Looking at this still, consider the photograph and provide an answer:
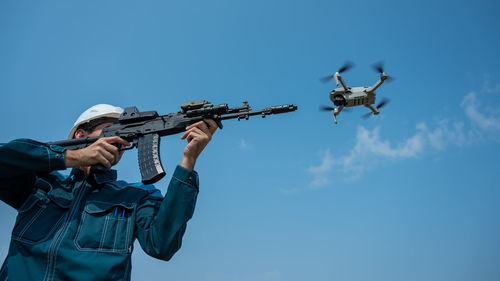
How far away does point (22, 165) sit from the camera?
4543 millimetres

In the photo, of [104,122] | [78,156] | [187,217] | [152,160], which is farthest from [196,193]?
[104,122]

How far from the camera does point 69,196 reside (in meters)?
5.07

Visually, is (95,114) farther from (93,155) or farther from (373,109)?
(373,109)

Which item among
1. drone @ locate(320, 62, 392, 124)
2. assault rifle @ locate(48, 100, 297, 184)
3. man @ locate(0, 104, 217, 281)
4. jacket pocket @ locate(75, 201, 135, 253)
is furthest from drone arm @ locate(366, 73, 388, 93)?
jacket pocket @ locate(75, 201, 135, 253)

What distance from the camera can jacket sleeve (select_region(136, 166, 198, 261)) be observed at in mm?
4555

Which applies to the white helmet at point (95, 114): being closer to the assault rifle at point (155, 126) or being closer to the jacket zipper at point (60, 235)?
the assault rifle at point (155, 126)

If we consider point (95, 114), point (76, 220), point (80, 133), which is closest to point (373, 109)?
point (95, 114)

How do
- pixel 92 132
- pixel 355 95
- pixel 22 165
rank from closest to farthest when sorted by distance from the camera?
pixel 22 165 → pixel 92 132 → pixel 355 95

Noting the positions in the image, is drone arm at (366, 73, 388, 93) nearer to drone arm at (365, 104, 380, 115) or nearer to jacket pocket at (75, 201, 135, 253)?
drone arm at (365, 104, 380, 115)

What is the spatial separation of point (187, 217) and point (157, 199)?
88cm

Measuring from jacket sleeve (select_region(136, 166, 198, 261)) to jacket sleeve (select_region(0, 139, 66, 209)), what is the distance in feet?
5.04

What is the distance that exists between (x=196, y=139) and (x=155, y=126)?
5.07ft

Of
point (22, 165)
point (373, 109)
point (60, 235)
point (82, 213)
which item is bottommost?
point (60, 235)

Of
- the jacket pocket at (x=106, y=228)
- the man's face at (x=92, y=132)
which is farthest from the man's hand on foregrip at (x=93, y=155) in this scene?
the man's face at (x=92, y=132)
